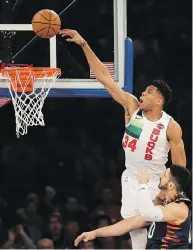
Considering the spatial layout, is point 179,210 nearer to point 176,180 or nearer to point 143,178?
point 176,180

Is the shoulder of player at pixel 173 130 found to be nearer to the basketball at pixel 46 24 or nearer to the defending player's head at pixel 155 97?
the defending player's head at pixel 155 97

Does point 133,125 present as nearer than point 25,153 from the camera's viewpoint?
Yes

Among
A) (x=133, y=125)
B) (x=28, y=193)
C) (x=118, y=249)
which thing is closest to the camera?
(x=133, y=125)

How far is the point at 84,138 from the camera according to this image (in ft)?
27.3

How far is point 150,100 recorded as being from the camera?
579cm

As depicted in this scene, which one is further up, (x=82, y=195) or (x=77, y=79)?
(x=77, y=79)

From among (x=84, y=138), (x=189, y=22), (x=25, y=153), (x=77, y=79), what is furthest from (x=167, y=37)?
(x=77, y=79)

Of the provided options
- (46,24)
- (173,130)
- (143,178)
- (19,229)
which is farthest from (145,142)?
(19,229)

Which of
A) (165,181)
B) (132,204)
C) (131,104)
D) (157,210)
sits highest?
(131,104)

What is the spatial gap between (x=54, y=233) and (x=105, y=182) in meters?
0.76

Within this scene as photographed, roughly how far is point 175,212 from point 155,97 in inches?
38.9

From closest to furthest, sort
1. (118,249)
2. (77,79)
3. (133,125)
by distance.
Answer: (133,125)
(77,79)
(118,249)

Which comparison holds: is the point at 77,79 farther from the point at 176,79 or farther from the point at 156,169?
the point at 176,79

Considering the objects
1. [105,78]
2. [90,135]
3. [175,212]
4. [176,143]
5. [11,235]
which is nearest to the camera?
[175,212]
